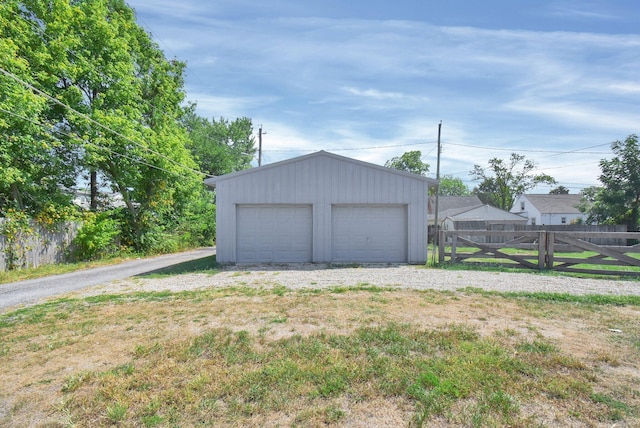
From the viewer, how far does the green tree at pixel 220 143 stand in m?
29.2

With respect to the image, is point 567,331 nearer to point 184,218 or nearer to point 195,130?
point 184,218

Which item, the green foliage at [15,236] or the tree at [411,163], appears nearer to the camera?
the green foliage at [15,236]

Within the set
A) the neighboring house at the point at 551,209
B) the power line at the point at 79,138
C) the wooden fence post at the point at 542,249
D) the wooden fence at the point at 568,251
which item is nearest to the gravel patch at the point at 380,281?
the wooden fence at the point at 568,251

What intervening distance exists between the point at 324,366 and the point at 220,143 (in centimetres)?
3397

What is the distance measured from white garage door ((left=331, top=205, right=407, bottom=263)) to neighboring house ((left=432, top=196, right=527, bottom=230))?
6383mm

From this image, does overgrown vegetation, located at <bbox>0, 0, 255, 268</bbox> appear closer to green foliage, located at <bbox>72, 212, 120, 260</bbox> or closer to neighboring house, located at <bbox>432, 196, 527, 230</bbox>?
green foliage, located at <bbox>72, 212, 120, 260</bbox>

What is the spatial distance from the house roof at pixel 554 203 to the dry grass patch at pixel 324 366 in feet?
131

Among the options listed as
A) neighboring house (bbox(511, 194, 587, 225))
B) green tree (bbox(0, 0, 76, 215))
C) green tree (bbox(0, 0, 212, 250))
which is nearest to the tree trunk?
green tree (bbox(0, 0, 212, 250))

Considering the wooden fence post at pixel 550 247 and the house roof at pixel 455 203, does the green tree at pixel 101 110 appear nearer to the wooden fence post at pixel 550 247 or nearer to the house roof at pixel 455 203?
the wooden fence post at pixel 550 247

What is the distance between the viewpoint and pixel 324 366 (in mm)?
3404

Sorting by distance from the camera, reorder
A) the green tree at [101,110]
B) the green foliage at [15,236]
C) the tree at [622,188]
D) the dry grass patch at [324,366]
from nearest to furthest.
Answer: the dry grass patch at [324,366]
the green foliage at [15,236]
the green tree at [101,110]
the tree at [622,188]

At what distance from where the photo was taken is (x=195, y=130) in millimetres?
31547

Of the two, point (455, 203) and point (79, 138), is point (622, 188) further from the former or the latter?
point (79, 138)

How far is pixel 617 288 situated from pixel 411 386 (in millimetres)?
6936
